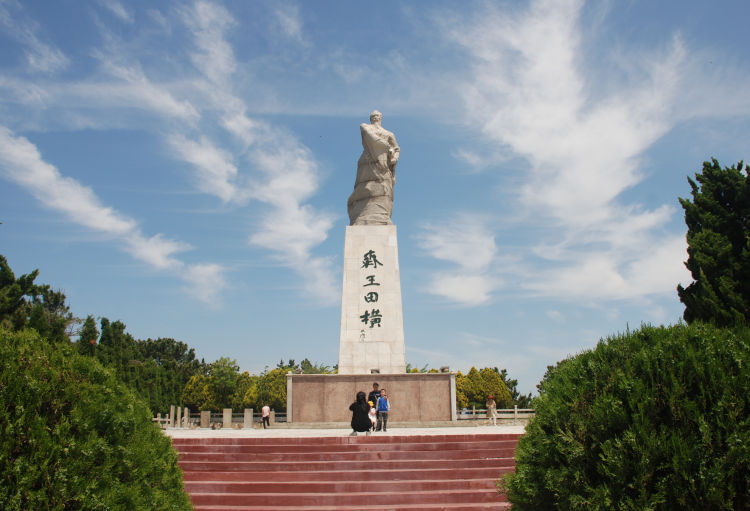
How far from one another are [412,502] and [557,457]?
4.13 meters

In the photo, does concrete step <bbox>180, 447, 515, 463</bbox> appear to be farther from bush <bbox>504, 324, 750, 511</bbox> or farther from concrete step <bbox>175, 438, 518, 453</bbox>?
bush <bbox>504, 324, 750, 511</bbox>

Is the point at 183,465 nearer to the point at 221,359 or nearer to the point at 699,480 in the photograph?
the point at 699,480

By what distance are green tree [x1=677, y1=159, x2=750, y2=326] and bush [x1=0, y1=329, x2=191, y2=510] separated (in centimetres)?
1407

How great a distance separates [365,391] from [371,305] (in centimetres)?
248

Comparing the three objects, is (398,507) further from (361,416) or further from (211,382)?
(211,382)

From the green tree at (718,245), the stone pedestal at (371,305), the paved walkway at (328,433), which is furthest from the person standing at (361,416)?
the green tree at (718,245)

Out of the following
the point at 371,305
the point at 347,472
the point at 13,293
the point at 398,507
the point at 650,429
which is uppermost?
the point at 13,293

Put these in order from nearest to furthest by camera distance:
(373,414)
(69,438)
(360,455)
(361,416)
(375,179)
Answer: (69,438) < (360,455) < (361,416) < (373,414) < (375,179)

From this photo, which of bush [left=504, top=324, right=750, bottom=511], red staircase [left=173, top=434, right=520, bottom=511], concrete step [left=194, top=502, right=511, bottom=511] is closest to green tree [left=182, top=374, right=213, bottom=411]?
red staircase [left=173, top=434, right=520, bottom=511]

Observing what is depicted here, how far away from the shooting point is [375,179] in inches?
699

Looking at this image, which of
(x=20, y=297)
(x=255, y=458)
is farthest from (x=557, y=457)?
(x=20, y=297)

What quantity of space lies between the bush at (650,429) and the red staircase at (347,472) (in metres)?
3.79

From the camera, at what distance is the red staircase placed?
24.4ft

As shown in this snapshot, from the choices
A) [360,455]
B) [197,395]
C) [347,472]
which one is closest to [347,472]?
[347,472]
